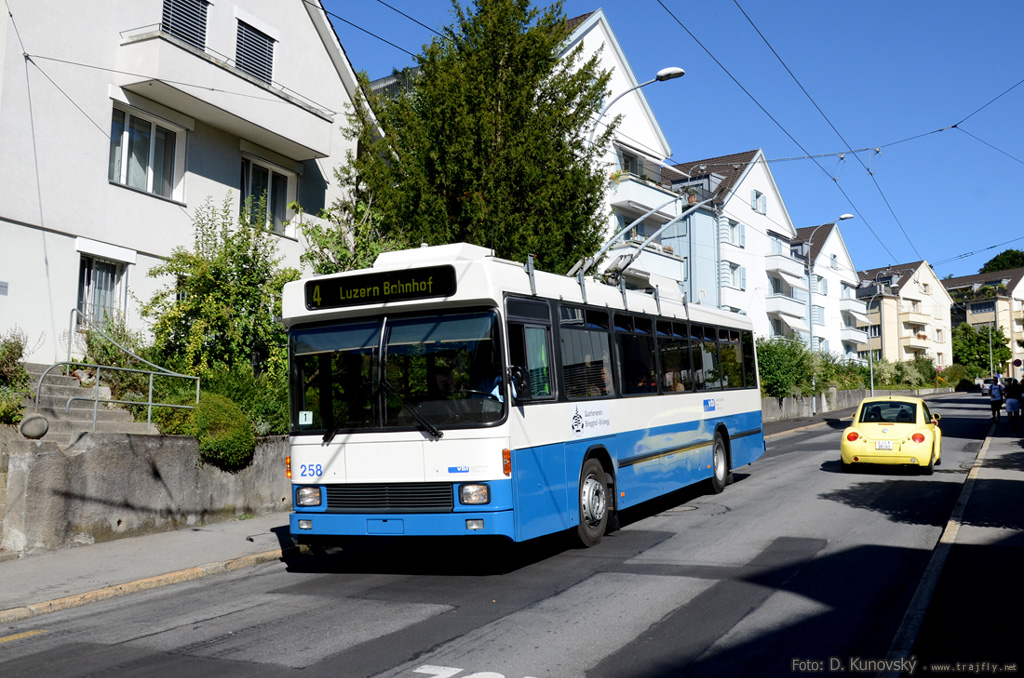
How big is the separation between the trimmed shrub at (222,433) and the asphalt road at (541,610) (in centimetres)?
261

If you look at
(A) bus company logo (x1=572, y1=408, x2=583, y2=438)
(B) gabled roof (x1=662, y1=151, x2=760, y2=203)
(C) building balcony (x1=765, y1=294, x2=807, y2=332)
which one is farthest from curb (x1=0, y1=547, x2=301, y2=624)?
(C) building balcony (x1=765, y1=294, x2=807, y2=332)

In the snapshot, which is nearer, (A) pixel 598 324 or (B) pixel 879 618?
(B) pixel 879 618

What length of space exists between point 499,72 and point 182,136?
6826mm

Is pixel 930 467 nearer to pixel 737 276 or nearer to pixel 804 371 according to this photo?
pixel 804 371

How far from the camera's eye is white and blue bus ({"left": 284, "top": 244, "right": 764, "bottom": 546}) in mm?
8445

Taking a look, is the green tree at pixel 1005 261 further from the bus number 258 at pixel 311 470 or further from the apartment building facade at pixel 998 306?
the bus number 258 at pixel 311 470

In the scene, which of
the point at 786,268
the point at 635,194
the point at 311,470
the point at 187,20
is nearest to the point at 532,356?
the point at 311,470

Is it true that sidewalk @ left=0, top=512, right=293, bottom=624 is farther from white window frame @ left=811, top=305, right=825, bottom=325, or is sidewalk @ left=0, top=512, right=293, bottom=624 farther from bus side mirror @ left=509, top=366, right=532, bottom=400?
white window frame @ left=811, top=305, right=825, bottom=325

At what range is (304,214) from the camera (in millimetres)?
21234

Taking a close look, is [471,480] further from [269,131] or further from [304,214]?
[304,214]

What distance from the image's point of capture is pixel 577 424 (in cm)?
995

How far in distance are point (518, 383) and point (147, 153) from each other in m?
12.2

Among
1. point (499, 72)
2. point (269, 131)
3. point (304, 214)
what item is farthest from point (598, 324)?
point (304, 214)

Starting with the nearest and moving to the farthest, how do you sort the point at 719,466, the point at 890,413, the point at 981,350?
the point at 719,466
the point at 890,413
the point at 981,350
